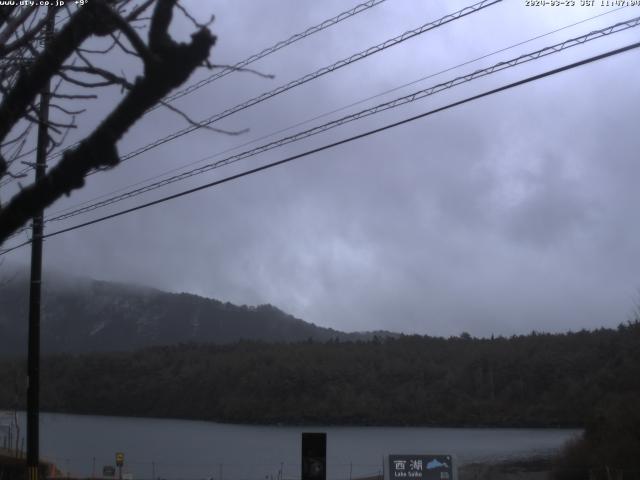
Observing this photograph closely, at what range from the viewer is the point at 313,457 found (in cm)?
1312

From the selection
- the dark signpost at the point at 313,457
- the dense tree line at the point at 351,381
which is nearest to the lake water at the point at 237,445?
the dense tree line at the point at 351,381

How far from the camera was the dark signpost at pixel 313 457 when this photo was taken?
13.0 m

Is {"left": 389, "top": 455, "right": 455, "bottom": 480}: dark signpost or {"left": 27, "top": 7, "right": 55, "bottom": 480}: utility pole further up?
{"left": 27, "top": 7, "right": 55, "bottom": 480}: utility pole

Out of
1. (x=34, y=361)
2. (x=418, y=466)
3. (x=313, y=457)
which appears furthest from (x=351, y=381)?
(x=313, y=457)

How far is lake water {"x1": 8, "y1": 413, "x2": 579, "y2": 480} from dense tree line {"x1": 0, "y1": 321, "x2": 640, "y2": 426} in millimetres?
2306

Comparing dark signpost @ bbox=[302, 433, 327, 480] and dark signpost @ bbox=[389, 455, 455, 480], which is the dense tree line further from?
dark signpost @ bbox=[302, 433, 327, 480]

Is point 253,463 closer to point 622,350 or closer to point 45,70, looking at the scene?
point 622,350

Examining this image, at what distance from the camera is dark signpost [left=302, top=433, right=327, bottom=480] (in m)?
13.0

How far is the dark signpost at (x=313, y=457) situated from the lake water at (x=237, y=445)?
25.4 m

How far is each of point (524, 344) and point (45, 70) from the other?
80.5 metres

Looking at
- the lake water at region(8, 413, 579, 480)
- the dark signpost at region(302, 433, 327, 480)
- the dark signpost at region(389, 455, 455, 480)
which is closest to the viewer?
the dark signpost at region(302, 433, 327, 480)

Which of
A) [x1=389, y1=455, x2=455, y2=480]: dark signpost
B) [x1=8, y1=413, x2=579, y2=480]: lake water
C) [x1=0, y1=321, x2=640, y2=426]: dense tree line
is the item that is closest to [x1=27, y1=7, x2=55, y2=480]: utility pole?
[x1=389, y1=455, x2=455, y2=480]: dark signpost

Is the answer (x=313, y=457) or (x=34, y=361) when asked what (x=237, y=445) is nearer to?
(x=34, y=361)

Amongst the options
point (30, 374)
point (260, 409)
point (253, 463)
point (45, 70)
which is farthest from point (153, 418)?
point (45, 70)
